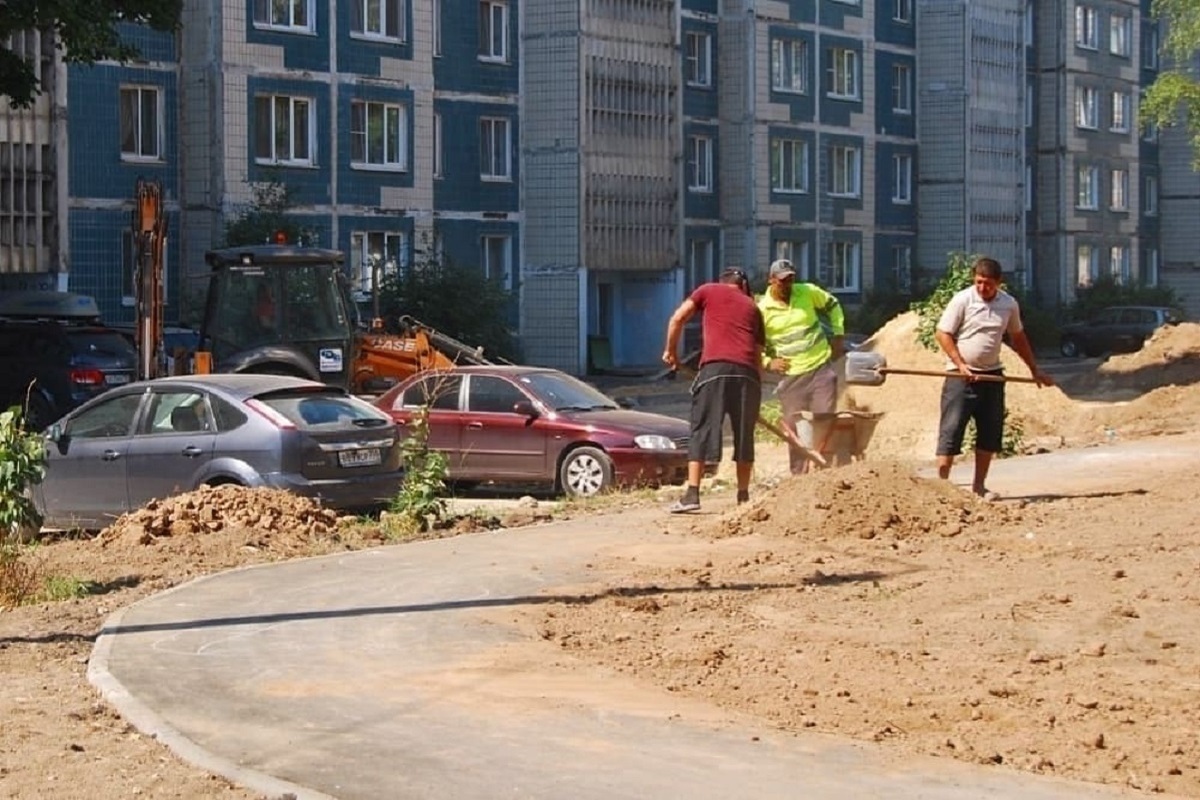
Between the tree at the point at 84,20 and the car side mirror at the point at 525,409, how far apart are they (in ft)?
31.5

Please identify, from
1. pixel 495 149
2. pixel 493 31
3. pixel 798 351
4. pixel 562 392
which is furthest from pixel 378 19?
pixel 798 351

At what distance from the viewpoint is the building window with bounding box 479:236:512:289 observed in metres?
49.7

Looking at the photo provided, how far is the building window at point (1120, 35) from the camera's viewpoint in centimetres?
7775

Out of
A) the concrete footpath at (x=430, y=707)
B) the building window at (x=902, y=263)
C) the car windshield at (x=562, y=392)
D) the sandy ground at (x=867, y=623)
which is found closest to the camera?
the concrete footpath at (x=430, y=707)

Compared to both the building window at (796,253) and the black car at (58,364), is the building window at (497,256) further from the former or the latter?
the black car at (58,364)

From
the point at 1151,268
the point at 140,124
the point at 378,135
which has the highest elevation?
the point at 378,135

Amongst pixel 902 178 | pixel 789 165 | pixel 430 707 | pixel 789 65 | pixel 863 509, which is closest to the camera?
pixel 430 707

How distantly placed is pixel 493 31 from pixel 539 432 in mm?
29613

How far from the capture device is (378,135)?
46.2 m

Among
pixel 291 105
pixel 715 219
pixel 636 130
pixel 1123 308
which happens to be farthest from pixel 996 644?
pixel 1123 308

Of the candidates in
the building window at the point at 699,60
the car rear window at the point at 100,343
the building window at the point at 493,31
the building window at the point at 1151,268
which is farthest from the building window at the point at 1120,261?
the car rear window at the point at 100,343

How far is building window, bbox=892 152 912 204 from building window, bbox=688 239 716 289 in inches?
392

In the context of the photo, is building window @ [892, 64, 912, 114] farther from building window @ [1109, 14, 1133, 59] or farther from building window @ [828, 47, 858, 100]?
building window @ [1109, 14, 1133, 59]

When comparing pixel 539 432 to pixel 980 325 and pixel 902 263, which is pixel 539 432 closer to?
pixel 980 325
